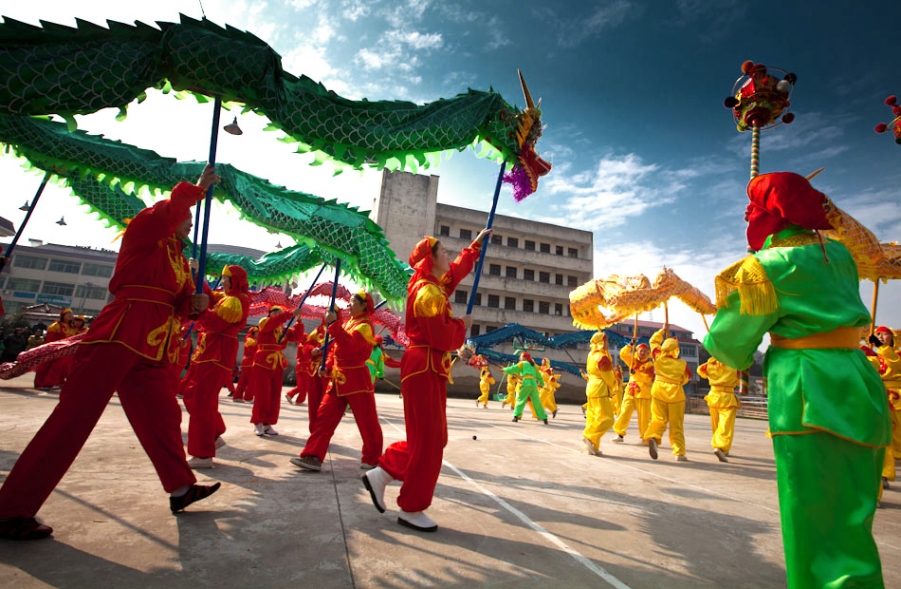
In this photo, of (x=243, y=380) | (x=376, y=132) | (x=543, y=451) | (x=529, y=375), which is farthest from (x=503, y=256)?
(x=376, y=132)

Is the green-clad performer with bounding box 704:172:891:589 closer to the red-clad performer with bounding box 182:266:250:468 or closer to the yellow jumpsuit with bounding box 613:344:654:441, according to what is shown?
the red-clad performer with bounding box 182:266:250:468

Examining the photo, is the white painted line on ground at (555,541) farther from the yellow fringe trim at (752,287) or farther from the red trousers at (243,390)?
the red trousers at (243,390)

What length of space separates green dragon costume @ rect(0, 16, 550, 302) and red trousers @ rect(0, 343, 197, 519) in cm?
166

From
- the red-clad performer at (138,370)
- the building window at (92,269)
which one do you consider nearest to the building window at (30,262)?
the building window at (92,269)

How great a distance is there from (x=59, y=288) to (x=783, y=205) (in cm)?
5428

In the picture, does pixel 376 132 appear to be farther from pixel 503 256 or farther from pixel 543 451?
pixel 503 256

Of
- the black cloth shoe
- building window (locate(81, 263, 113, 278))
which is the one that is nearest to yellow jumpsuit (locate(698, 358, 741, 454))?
the black cloth shoe

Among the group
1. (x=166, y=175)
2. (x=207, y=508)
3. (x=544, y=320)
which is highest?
(x=544, y=320)

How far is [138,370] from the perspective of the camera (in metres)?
2.60

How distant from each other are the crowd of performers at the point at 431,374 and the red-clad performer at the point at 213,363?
15mm

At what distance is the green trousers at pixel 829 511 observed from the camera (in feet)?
4.81

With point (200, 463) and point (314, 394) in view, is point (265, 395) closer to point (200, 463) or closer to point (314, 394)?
point (314, 394)

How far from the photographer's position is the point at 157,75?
2975 millimetres

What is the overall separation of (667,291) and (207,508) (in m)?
7.77
